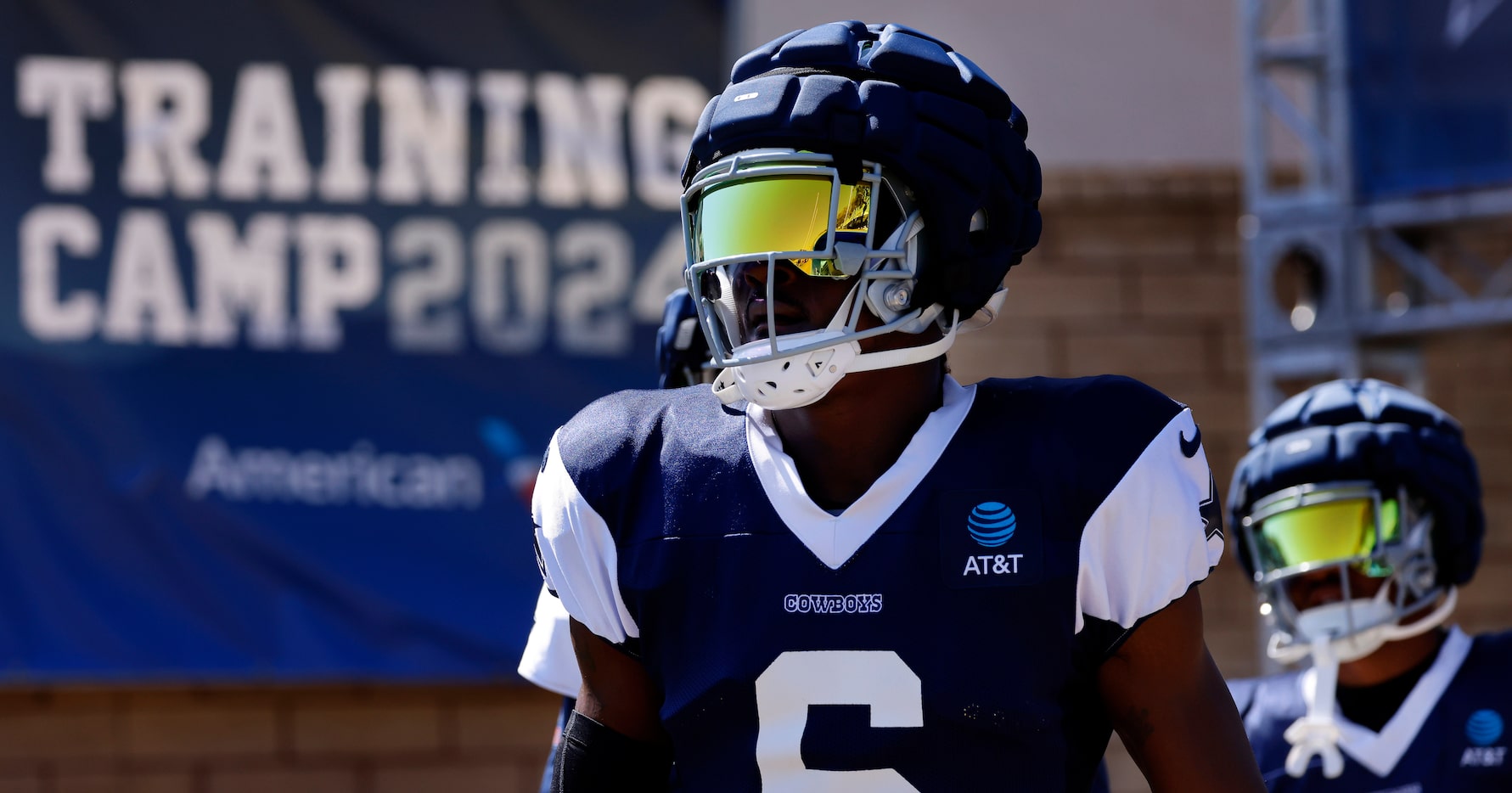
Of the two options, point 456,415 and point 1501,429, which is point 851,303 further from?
point 1501,429

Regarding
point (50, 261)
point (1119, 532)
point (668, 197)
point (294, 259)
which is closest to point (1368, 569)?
point (1119, 532)

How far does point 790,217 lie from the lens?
1.72 m

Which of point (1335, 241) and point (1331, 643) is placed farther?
point (1335, 241)

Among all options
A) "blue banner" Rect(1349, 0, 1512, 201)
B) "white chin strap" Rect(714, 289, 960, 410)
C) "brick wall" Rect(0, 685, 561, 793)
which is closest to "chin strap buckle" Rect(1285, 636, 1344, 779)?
"white chin strap" Rect(714, 289, 960, 410)

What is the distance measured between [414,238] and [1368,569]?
10.8 feet

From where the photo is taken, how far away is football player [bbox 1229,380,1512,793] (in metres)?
2.80

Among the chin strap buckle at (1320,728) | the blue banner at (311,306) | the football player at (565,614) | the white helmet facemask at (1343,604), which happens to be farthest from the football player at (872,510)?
the blue banner at (311,306)

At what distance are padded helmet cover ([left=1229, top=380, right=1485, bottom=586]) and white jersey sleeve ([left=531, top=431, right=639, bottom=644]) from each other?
5.21 ft

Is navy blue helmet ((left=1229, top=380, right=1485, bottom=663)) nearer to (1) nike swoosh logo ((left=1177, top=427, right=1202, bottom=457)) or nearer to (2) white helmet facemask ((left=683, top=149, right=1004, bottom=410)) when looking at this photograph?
(1) nike swoosh logo ((left=1177, top=427, right=1202, bottom=457))

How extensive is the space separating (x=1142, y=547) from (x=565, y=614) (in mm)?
858

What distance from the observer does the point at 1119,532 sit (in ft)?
5.43

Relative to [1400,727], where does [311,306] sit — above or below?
above

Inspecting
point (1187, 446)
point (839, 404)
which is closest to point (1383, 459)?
point (1187, 446)

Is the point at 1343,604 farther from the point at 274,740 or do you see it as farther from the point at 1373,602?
the point at 274,740
